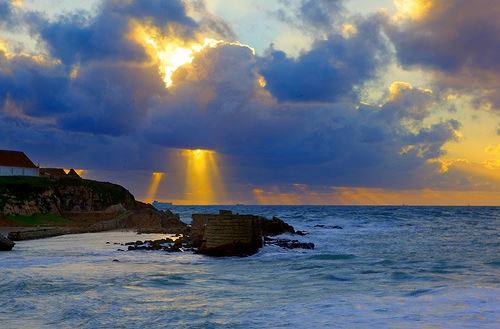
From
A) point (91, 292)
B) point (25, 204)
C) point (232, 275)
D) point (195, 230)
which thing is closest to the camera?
point (91, 292)

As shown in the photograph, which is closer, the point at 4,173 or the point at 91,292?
the point at 91,292

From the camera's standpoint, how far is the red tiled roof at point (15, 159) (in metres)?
91.1

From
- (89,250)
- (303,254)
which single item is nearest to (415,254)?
(303,254)

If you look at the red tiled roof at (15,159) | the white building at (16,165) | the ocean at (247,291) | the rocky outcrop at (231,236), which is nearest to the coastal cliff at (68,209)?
the white building at (16,165)

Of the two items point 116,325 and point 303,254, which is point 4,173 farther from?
point 116,325

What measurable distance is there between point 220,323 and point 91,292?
22.9 ft

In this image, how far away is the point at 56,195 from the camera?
81.9 m

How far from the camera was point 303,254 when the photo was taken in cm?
3756

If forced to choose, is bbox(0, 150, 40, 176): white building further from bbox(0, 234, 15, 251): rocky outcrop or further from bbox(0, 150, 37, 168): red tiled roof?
bbox(0, 234, 15, 251): rocky outcrop

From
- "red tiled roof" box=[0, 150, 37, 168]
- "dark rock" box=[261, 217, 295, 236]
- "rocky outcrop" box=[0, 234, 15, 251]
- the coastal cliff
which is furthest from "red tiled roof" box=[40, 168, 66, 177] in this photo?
"rocky outcrop" box=[0, 234, 15, 251]

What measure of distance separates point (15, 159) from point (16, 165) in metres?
1.81

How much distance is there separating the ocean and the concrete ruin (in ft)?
3.48

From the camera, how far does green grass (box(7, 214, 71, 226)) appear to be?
67.0m

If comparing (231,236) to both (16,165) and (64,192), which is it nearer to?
(64,192)
